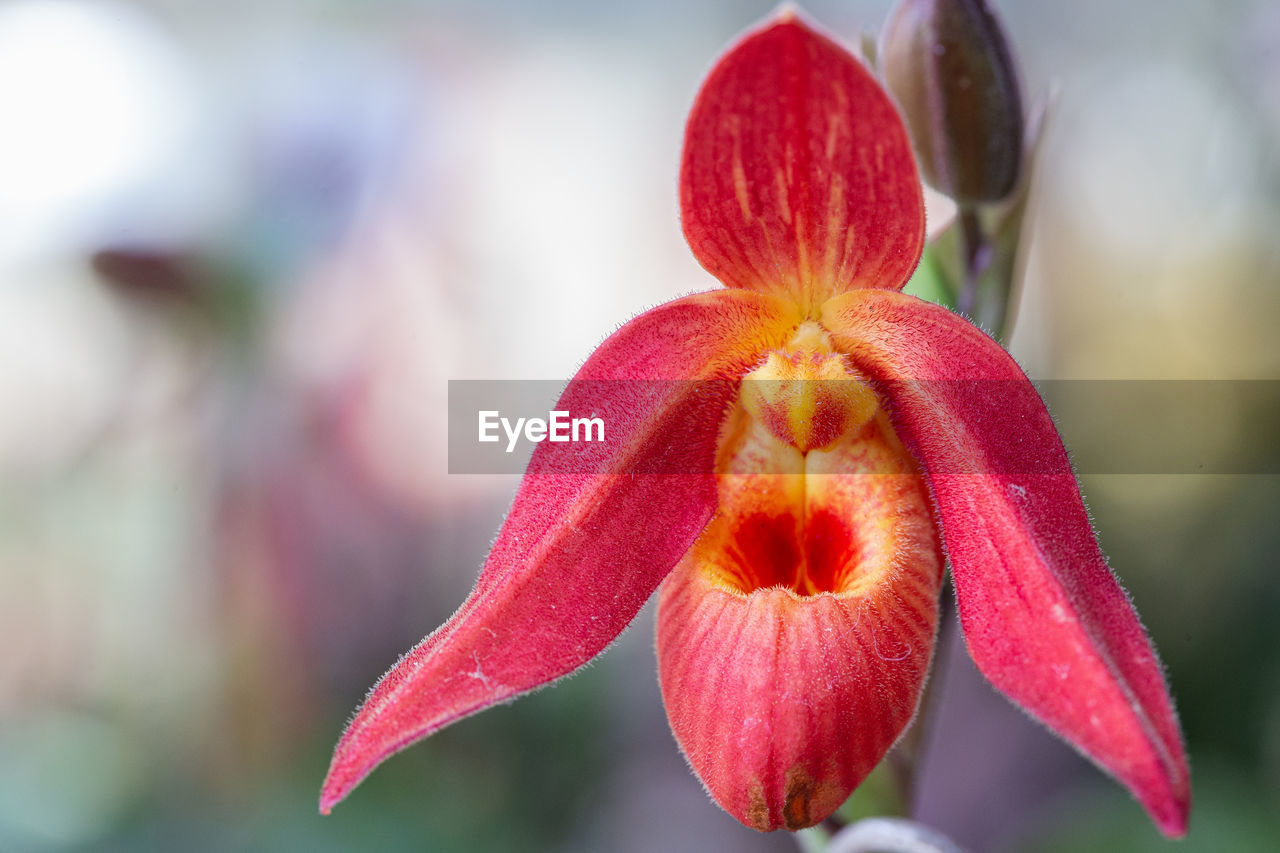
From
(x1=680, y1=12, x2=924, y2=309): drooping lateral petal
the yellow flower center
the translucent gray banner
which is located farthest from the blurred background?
(x1=680, y1=12, x2=924, y2=309): drooping lateral petal

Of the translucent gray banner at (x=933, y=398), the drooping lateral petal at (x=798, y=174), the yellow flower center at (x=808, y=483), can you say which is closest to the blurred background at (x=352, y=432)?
the translucent gray banner at (x=933, y=398)

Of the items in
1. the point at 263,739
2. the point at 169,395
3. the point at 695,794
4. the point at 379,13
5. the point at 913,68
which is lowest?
the point at 695,794

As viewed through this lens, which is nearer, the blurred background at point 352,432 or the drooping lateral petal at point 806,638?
the drooping lateral petal at point 806,638

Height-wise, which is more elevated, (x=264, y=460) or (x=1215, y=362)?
(x=1215, y=362)

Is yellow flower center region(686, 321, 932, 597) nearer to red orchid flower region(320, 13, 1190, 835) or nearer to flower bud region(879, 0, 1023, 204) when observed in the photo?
red orchid flower region(320, 13, 1190, 835)

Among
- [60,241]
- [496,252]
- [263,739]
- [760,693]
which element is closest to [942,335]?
[760,693]

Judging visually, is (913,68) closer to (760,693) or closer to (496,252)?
(760,693)

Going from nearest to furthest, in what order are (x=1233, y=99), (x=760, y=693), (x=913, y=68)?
(x=760, y=693) < (x=913, y=68) < (x=1233, y=99)

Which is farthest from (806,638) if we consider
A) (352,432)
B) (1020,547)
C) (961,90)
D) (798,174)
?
(352,432)

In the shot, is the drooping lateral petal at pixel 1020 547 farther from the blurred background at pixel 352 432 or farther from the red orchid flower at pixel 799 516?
the blurred background at pixel 352 432
